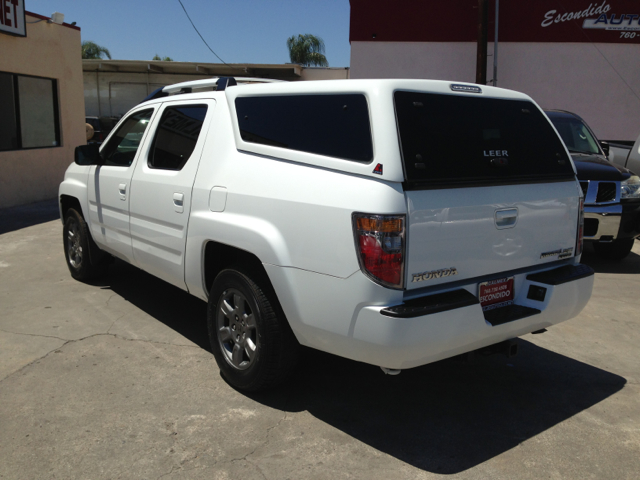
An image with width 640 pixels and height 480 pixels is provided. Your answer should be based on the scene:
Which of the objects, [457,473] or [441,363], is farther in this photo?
[441,363]

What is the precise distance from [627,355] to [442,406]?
187cm

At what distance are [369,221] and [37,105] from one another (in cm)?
1227

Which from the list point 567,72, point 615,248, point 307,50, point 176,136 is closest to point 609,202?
point 615,248

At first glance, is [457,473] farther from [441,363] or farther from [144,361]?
[144,361]

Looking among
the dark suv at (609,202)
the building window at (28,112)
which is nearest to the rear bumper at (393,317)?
the dark suv at (609,202)

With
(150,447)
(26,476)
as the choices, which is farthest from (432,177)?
(26,476)

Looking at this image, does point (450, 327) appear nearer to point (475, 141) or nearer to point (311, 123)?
point (475, 141)

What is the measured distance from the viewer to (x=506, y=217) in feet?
11.1

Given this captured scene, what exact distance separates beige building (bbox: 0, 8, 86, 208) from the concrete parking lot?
783 cm

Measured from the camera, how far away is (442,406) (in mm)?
3791

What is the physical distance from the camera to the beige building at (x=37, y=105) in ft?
38.8

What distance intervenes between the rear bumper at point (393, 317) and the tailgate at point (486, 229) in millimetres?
126

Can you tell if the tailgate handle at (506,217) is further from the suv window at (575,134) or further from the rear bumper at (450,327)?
the suv window at (575,134)

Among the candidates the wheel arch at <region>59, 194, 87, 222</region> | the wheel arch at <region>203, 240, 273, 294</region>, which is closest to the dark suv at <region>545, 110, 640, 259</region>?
the wheel arch at <region>203, 240, 273, 294</region>
